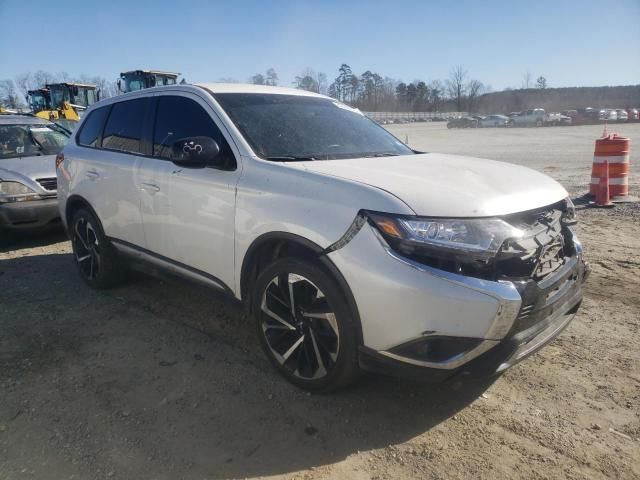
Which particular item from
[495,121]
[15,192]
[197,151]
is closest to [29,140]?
[15,192]

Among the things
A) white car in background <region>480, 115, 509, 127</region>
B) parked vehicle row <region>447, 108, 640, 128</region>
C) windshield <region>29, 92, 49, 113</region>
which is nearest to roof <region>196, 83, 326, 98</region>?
windshield <region>29, 92, 49, 113</region>

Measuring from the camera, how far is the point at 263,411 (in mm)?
2844

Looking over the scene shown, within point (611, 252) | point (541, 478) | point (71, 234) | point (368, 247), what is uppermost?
point (368, 247)

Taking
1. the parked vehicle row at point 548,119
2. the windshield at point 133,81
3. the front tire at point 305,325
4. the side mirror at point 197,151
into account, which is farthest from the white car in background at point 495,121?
the front tire at point 305,325

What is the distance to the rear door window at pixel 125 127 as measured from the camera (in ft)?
13.6

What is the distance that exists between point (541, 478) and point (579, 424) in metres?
0.55

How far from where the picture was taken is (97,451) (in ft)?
8.28

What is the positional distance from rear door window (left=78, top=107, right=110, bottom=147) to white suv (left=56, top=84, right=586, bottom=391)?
2.24ft

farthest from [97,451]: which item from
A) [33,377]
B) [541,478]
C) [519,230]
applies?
[519,230]

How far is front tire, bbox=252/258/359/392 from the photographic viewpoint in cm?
264

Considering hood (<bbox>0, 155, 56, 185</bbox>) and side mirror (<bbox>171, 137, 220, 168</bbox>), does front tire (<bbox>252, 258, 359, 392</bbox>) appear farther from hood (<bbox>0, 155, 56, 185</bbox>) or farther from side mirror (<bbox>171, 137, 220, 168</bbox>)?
hood (<bbox>0, 155, 56, 185</bbox>)

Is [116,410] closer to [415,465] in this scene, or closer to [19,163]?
[415,465]

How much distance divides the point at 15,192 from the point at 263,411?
531 cm

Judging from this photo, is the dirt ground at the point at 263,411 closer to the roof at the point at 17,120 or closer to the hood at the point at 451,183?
the hood at the point at 451,183
